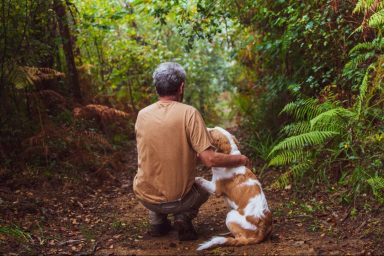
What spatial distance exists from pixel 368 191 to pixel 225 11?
3822 mm

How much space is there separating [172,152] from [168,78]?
717 millimetres

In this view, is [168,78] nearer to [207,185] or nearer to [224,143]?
[224,143]

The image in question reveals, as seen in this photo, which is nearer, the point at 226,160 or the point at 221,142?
the point at 226,160

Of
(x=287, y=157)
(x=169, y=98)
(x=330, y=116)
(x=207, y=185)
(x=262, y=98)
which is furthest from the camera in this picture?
(x=262, y=98)

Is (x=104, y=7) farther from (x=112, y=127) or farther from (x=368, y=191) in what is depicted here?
(x=368, y=191)

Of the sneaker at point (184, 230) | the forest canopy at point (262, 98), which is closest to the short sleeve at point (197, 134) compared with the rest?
the sneaker at point (184, 230)

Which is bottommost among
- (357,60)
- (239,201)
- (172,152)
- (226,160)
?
(239,201)

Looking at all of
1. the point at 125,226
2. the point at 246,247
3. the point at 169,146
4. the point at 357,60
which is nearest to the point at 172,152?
the point at 169,146

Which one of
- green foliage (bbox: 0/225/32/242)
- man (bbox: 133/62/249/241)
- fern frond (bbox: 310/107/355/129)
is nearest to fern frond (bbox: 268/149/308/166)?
fern frond (bbox: 310/107/355/129)

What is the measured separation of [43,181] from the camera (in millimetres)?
6203

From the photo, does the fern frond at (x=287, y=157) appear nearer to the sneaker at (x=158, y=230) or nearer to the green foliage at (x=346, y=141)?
the green foliage at (x=346, y=141)

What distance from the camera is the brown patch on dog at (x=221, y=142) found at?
4219mm

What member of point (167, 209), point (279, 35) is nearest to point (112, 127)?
point (279, 35)

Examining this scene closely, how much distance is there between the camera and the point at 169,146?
4.09 metres
